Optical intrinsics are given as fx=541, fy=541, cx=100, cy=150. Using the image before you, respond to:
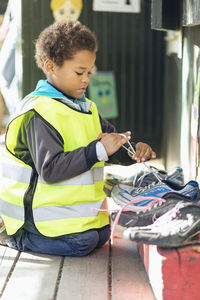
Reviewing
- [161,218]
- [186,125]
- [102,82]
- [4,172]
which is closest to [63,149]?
[4,172]

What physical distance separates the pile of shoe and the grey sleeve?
336 millimetres

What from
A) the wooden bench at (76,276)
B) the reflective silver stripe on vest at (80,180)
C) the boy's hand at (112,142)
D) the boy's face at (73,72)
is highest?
the boy's face at (73,72)

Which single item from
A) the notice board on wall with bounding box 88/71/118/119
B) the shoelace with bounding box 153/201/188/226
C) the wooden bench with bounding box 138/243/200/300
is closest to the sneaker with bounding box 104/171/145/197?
the shoelace with bounding box 153/201/188/226

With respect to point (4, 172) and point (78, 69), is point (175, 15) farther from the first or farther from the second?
point (4, 172)

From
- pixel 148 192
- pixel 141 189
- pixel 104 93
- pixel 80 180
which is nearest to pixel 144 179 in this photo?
pixel 141 189

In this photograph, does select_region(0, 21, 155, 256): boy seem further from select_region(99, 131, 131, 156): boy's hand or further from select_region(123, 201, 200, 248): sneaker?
select_region(123, 201, 200, 248): sneaker

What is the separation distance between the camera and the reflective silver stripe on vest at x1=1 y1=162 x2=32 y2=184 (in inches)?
123

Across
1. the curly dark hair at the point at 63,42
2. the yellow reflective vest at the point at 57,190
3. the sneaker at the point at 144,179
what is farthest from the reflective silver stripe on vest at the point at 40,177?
the curly dark hair at the point at 63,42

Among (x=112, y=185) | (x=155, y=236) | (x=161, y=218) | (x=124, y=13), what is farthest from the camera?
(x=124, y=13)

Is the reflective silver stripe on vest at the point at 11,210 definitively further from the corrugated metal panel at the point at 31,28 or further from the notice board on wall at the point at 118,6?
the notice board on wall at the point at 118,6

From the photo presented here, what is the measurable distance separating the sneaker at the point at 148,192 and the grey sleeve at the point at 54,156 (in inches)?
14.2

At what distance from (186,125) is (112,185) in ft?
2.90

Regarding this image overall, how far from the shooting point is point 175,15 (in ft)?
13.4

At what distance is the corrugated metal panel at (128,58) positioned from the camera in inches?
240
